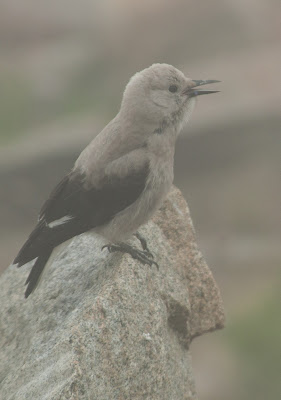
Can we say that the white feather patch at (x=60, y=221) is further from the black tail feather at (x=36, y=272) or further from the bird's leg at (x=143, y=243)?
the bird's leg at (x=143, y=243)

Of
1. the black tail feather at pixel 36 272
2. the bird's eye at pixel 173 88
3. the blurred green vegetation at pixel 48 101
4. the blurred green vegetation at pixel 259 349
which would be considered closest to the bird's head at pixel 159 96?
the bird's eye at pixel 173 88

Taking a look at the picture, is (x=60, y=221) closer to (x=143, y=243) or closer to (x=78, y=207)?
(x=78, y=207)

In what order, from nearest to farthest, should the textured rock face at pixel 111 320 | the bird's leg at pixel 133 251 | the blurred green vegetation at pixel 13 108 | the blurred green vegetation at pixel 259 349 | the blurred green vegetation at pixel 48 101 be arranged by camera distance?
the textured rock face at pixel 111 320, the bird's leg at pixel 133 251, the blurred green vegetation at pixel 259 349, the blurred green vegetation at pixel 13 108, the blurred green vegetation at pixel 48 101

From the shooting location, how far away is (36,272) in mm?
4598

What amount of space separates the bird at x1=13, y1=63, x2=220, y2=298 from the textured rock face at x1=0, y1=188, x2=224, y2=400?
0.20 m

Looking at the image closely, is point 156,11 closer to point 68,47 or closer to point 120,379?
point 68,47

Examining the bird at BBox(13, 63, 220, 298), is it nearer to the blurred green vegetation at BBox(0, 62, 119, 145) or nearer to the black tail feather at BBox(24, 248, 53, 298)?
the black tail feather at BBox(24, 248, 53, 298)

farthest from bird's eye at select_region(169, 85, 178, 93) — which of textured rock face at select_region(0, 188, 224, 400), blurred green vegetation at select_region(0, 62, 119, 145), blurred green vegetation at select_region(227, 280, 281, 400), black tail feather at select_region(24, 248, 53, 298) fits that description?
blurred green vegetation at select_region(0, 62, 119, 145)

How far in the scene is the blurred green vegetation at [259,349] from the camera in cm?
1035

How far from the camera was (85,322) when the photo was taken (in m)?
3.95

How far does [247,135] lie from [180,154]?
141cm

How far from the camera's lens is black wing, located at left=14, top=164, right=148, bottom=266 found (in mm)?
4547

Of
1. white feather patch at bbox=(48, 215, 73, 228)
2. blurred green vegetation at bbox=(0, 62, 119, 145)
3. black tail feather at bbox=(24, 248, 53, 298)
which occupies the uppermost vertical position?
→ white feather patch at bbox=(48, 215, 73, 228)

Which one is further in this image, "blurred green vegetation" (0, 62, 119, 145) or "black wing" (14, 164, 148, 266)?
"blurred green vegetation" (0, 62, 119, 145)
